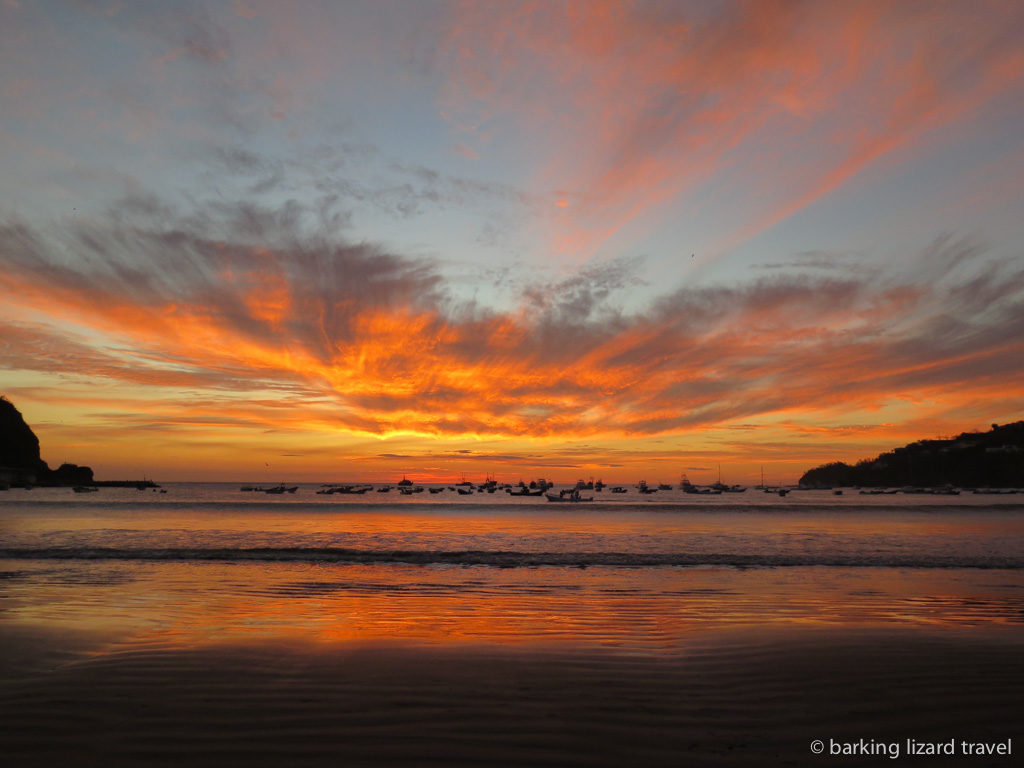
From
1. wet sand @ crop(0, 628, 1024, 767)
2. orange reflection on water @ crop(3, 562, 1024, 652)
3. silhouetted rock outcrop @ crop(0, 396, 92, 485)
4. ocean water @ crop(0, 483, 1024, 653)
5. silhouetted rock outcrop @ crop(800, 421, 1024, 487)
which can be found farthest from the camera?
silhouetted rock outcrop @ crop(800, 421, 1024, 487)

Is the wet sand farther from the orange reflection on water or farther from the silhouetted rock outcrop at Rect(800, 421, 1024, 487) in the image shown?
the silhouetted rock outcrop at Rect(800, 421, 1024, 487)

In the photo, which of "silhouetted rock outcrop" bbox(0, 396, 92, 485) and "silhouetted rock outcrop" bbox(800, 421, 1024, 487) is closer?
"silhouetted rock outcrop" bbox(0, 396, 92, 485)

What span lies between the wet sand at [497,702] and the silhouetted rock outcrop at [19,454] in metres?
161

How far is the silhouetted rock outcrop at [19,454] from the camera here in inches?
5389

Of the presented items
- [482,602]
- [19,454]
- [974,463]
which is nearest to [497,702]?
[482,602]

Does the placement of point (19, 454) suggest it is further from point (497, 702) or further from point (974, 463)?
point (974, 463)

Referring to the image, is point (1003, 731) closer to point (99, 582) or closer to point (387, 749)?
point (387, 749)

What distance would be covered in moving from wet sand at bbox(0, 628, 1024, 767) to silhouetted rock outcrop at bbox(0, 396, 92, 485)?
528 feet

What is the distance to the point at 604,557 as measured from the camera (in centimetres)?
2656

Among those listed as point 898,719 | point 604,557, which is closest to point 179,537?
point 604,557

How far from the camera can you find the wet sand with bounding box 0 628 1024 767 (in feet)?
19.6

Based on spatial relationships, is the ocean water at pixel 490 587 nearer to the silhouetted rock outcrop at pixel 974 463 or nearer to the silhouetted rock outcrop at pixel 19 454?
the silhouetted rock outcrop at pixel 19 454

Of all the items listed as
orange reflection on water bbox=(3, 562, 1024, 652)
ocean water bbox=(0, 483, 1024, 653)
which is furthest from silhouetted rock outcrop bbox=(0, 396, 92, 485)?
orange reflection on water bbox=(3, 562, 1024, 652)

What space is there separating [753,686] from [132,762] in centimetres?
751
